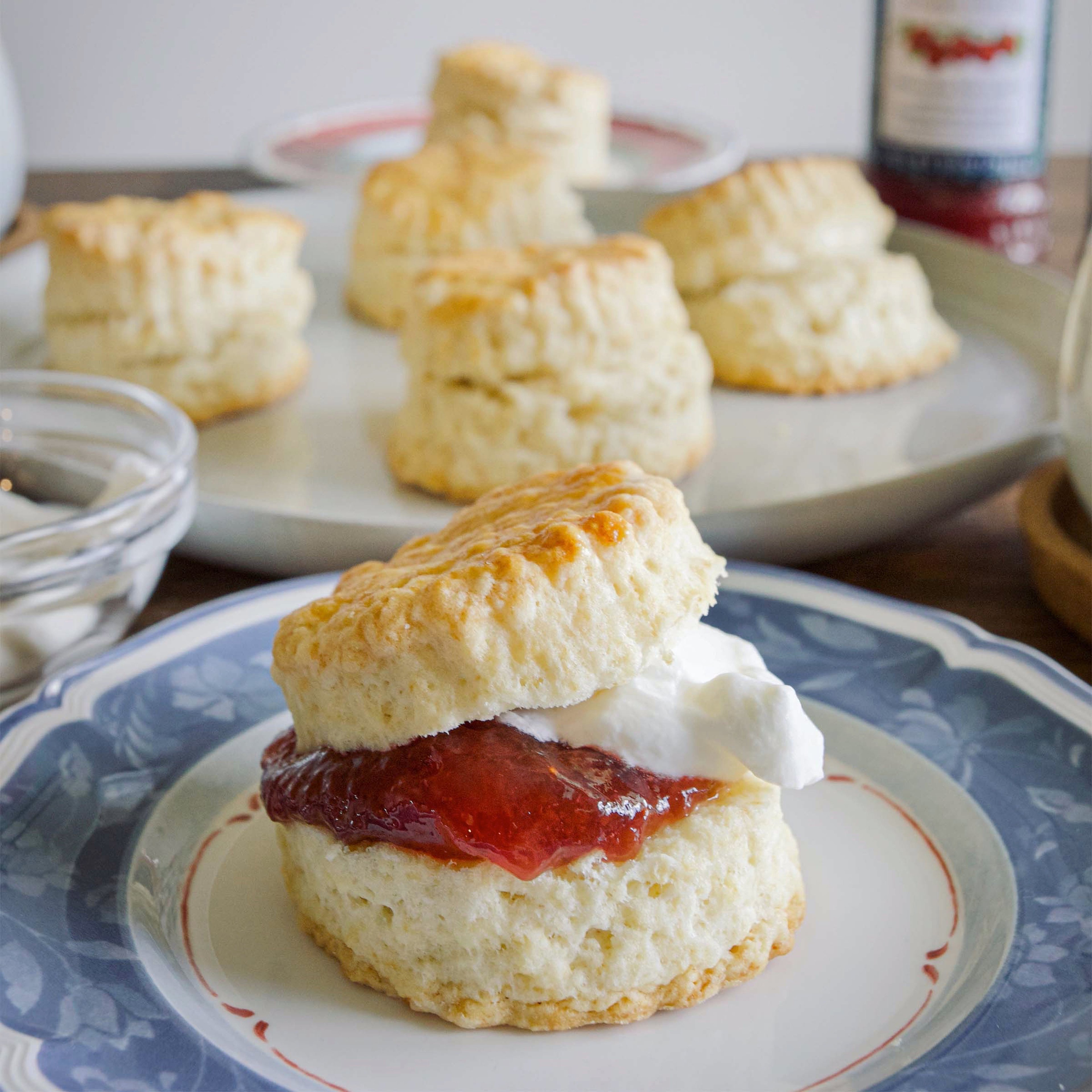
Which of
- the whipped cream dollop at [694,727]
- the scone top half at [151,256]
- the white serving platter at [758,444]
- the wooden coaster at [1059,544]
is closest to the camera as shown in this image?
the whipped cream dollop at [694,727]

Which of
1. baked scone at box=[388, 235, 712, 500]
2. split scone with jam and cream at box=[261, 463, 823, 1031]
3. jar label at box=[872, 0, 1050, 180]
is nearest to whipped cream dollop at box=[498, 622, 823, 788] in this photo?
split scone with jam and cream at box=[261, 463, 823, 1031]

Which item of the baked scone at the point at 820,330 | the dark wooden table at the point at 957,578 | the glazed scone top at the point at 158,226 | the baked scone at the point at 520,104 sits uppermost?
the baked scone at the point at 520,104

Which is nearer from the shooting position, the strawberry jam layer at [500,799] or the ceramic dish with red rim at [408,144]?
the strawberry jam layer at [500,799]

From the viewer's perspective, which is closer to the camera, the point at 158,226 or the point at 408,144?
the point at 158,226

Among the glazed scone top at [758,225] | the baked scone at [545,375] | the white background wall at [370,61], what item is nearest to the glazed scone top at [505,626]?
the baked scone at [545,375]

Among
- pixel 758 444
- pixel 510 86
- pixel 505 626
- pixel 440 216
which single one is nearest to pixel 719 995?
pixel 505 626

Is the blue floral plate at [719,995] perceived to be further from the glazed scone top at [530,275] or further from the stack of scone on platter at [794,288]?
the stack of scone on platter at [794,288]

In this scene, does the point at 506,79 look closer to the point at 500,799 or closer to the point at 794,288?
the point at 794,288

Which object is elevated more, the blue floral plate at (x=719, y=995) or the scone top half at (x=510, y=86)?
the scone top half at (x=510, y=86)
